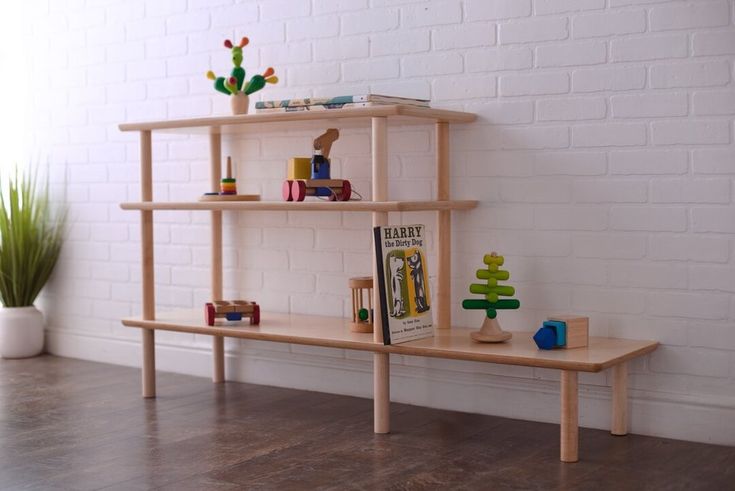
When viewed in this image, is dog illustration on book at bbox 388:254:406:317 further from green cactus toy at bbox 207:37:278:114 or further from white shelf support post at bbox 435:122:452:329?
green cactus toy at bbox 207:37:278:114

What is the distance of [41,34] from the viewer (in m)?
4.67

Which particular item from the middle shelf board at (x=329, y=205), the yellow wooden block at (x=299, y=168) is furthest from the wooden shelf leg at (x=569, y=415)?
the yellow wooden block at (x=299, y=168)

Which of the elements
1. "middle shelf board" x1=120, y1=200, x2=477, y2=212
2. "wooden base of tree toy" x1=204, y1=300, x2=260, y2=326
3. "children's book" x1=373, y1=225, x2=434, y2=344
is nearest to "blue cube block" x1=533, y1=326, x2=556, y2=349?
"children's book" x1=373, y1=225, x2=434, y2=344

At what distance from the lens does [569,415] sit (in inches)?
110

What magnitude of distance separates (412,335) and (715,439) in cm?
95

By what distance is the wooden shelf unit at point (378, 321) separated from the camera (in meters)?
2.85

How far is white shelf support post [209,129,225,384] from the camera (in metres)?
3.99

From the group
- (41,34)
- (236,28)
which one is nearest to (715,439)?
(236,28)

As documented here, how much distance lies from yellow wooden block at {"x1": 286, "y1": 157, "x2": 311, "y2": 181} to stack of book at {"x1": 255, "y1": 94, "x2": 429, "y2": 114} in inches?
7.0

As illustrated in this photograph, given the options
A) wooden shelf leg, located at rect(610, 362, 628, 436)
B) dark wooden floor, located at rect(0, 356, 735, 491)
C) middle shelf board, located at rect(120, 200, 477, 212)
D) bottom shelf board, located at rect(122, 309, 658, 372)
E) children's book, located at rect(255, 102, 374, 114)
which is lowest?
dark wooden floor, located at rect(0, 356, 735, 491)

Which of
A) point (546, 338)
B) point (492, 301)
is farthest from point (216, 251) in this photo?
point (546, 338)

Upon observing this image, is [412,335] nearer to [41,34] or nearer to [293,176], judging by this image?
[293,176]

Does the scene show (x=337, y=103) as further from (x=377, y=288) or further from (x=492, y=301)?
(x=492, y=301)

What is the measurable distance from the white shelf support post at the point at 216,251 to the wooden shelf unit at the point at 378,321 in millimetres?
116
